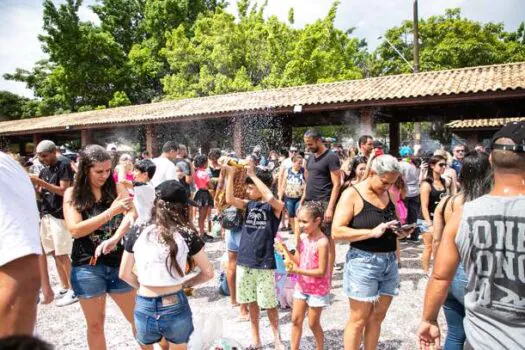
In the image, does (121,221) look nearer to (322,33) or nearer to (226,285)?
(226,285)

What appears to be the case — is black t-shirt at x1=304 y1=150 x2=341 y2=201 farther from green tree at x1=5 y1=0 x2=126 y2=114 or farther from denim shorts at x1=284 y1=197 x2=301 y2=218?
green tree at x1=5 y1=0 x2=126 y2=114

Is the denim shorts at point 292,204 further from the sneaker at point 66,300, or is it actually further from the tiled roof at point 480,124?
the tiled roof at point 480,124

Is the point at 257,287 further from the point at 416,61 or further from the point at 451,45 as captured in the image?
the point at 451,45

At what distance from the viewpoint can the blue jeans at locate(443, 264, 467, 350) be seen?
2.51 meters

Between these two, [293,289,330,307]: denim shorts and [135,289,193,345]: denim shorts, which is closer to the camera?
[135,289,193,345]: denim shorts

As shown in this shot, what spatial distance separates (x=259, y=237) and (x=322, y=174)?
2.00 meters

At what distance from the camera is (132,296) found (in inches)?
114

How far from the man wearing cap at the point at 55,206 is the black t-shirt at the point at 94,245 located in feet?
5.59

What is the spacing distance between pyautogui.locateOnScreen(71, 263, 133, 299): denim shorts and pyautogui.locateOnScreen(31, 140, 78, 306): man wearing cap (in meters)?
1.87

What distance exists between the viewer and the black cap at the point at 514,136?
1.67 metres

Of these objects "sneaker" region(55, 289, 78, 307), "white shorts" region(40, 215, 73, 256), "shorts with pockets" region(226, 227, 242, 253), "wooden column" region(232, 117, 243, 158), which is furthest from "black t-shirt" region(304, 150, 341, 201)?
"wooden column" region(232, 117, 243, 158)

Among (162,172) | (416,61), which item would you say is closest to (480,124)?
(416,61)

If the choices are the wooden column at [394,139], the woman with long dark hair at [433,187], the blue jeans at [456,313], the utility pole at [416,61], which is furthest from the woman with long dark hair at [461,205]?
the utility pole at [416,61]

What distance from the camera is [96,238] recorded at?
112 inches
